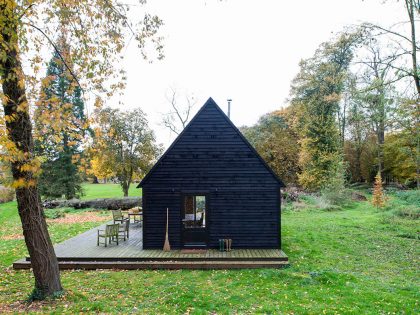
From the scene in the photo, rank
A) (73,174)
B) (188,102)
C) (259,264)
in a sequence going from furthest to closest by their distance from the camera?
(188,102), (73,174), (259,264)

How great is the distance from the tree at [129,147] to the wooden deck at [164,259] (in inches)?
670

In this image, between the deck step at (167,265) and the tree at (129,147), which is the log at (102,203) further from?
the deck step at (167,265)

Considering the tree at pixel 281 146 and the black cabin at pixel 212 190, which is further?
the tree at pixel 281 146

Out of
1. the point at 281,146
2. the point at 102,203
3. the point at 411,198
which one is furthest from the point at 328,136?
the point at 102,203

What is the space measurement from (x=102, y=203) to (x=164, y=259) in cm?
1670

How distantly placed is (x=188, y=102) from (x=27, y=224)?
3082cm

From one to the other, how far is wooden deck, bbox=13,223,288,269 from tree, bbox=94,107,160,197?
17.0 m

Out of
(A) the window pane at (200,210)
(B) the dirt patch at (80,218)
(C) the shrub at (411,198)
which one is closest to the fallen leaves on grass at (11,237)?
(B) the dirt patch at (80,218)

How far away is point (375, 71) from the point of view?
12.1 meters

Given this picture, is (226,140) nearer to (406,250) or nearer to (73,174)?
(406,250)

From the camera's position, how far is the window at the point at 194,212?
471 inches

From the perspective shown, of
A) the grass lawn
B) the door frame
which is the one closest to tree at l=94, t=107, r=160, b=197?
the grass lawn

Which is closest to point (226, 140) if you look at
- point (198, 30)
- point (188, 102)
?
point (198, 30)

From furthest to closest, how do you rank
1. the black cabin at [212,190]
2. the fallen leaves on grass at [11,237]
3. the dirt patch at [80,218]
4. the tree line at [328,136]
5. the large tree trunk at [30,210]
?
the tree line at [328,136]
the dirt patch at [80,218]
the fallen leaves on grass at [11,237]
the black cabin at [212,190]
the large tree trunk at [30,210]
